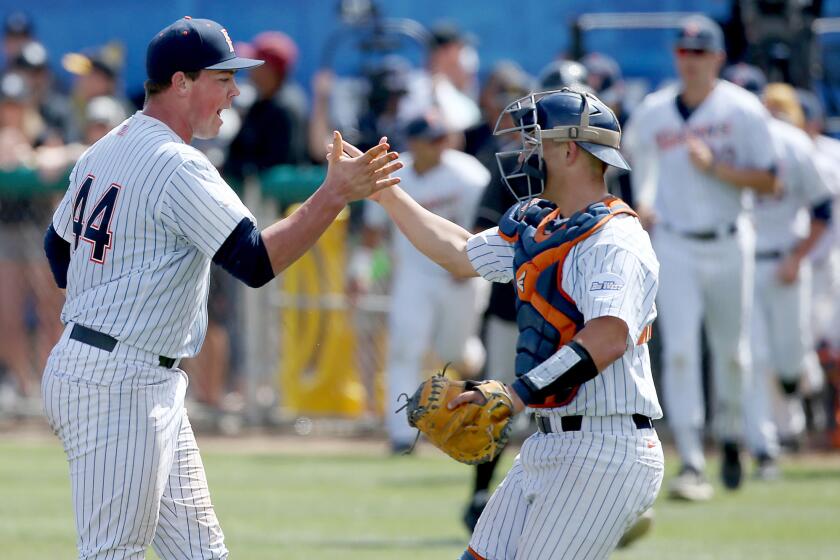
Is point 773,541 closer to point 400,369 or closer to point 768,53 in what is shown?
point 400,369

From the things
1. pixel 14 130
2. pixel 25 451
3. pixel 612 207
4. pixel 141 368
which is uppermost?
pixel 612 207

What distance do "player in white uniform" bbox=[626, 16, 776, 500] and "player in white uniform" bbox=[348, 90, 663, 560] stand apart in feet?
16.3

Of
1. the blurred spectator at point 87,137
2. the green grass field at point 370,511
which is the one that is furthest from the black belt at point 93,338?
the blurred spectator at point 87,137

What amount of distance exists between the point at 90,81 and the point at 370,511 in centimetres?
660

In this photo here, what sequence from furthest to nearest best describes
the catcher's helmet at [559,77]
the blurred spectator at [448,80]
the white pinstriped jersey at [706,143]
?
the blurred spectator at [448,80], the white pinstriped jersey at [706,143], the catcher's helmet at [559,77]

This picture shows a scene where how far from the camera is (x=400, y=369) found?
40.4 feet

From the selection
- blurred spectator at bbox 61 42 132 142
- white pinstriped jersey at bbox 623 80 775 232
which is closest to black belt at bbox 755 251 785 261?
white pinstriped jersey at bbox 623 80 775 232

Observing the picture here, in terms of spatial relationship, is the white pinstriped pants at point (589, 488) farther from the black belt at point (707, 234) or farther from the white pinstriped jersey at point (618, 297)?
the black belt at point (707, 234)

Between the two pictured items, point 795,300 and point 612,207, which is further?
point 795,300

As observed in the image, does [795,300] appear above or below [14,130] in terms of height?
below

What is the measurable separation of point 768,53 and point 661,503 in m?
4.83

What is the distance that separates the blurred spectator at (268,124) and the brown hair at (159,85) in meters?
8.22

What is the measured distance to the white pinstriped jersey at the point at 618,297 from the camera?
4676 mm

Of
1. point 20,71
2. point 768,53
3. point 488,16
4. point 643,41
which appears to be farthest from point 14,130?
point 768,53
